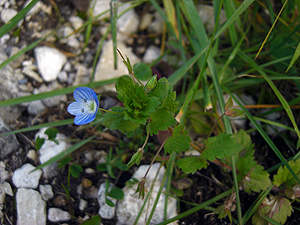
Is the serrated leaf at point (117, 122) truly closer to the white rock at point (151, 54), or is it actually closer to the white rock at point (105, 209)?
the white rock at point (105, 209)

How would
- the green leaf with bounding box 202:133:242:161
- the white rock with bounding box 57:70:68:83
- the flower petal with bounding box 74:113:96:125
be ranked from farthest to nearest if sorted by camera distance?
the white rock with bounding box 57:70:68:83 → the green leaf with bounding box 202:133:242:161 → the flower petal with bounding box 74:113:96:125

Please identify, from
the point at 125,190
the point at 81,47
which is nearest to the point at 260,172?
the point at 125,190

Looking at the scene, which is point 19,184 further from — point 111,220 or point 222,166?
point 222,166

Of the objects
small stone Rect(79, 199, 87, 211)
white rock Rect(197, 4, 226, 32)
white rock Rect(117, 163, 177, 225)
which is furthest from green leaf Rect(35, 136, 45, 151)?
white rock Rect(197, 4, 226, 32)

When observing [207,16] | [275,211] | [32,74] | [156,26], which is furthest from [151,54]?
[275,211]

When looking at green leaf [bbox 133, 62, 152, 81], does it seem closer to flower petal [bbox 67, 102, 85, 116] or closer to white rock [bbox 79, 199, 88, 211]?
flower petal [bbox 67, 102, 85, 116]

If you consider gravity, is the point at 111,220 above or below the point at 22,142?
below

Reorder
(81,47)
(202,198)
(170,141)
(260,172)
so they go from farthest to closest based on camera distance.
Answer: (81,47) → (202,198) → (260,172) → (170,141)
